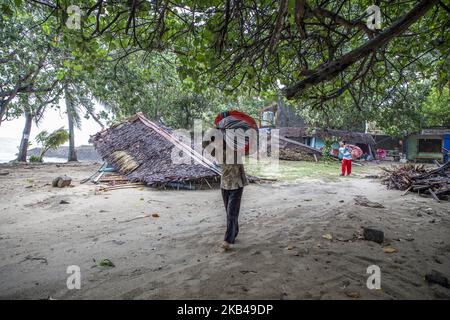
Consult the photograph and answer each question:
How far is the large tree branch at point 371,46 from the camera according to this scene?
9.08ft

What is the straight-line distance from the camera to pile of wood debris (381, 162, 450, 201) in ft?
27.0

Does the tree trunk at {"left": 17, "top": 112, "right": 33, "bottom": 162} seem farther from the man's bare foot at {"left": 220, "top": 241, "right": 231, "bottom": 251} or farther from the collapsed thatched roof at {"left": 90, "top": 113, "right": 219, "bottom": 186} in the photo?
the man's bare foot at {"left": 220, "top": 241, "right": 231, "bottom": 251}

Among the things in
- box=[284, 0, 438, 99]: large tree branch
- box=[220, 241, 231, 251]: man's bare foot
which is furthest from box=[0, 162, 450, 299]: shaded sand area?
box=[284, 0, 438, 99]: large tree branch

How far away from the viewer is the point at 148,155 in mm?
11328

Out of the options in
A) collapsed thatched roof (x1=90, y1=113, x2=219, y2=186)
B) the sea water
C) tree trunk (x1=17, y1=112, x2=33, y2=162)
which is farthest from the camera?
the sea water

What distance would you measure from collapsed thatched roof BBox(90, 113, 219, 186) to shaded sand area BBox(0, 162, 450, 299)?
1914mm

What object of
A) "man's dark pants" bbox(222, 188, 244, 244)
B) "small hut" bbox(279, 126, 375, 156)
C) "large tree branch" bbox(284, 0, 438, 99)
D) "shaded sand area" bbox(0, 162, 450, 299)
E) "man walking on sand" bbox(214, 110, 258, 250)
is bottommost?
"shaded sand area" bbox(0, 162, 450, 299)

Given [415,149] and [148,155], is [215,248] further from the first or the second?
[415,149]

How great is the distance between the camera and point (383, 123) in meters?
19.4

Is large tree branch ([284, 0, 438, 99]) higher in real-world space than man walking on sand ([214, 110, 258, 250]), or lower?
higher

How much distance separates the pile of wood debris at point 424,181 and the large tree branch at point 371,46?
7067 millimetres

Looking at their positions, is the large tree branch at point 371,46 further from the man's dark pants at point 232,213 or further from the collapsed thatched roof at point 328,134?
the collapsed thatched roof at point 328,134

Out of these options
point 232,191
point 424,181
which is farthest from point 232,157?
point 424,181
